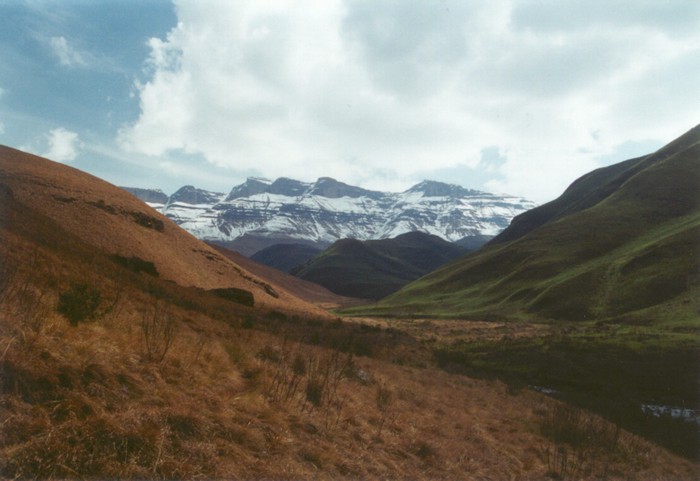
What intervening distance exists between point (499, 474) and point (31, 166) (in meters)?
73.5

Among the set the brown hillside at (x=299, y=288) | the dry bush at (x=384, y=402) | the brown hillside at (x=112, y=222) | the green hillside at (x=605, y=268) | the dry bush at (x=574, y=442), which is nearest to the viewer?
the dry bush at (x=574, y=442)

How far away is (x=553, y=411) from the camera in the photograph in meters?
17.1

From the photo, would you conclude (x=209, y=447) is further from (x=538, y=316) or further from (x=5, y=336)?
(x=538, y=316)

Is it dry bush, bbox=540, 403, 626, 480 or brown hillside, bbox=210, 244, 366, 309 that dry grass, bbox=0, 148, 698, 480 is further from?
brown hillside, bbox=210, 244, 366, 309

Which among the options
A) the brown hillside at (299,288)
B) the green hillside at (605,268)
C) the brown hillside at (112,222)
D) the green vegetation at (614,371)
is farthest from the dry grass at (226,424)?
the brown hillside at (299,288)

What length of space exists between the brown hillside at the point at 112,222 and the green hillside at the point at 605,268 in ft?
153

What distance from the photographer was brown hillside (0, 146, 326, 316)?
50.0m

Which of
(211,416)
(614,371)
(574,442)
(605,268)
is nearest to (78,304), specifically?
(211,416)

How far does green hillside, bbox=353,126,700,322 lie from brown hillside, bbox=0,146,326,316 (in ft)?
153

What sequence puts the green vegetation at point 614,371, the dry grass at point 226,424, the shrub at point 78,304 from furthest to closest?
the green vegetation at point 614,371, the shrub at point 78,304, the dry grass at point 226,424

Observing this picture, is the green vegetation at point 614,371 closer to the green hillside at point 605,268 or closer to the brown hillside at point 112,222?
the green hillside at point 605,268

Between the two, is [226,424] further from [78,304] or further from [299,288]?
[299,288]

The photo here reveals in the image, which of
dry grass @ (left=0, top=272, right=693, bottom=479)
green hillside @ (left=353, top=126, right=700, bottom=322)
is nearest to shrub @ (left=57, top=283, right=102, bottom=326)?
dry grass @ (left=0, top=272, right=693, bottom=479)

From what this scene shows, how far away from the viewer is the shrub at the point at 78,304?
9922mm
